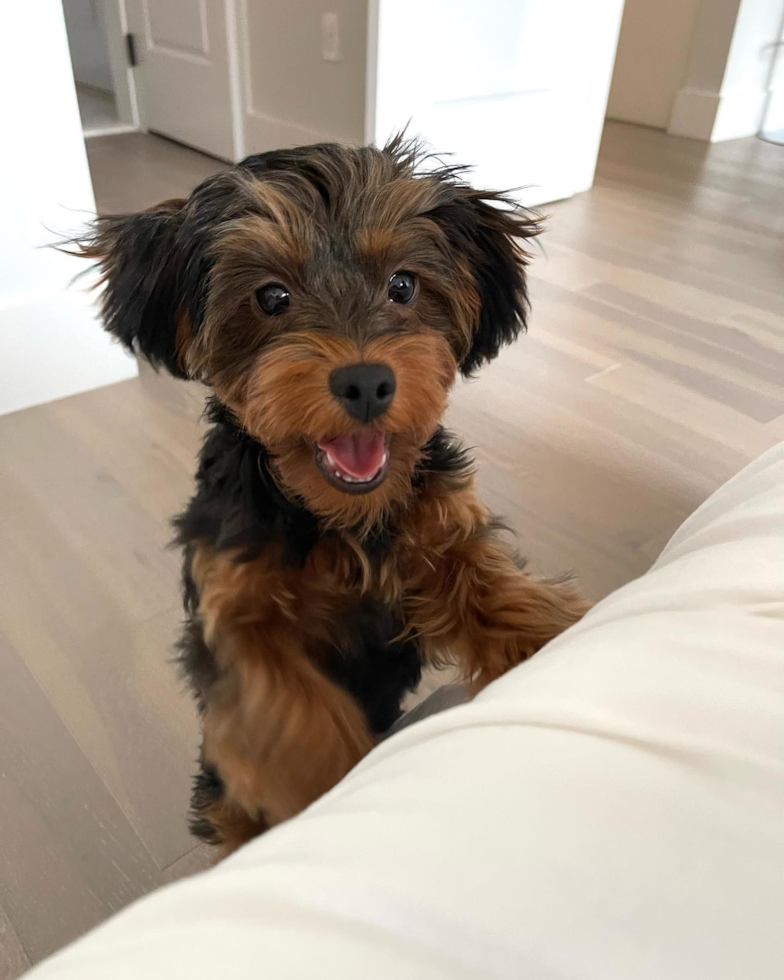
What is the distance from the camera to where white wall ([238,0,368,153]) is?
11.0 feet

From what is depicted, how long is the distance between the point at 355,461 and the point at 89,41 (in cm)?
640

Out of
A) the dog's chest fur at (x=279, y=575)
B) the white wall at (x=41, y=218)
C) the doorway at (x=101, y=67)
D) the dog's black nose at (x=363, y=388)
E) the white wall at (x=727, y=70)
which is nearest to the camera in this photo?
the dog's black nose at (x=363, y=388)

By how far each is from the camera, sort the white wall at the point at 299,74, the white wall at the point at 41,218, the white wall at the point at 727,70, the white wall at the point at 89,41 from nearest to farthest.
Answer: the white wall at the point at 41,218 < the white wall at the point at 299,74 < the white wall at the point at 727,70 < the white wall at the point at 89,41

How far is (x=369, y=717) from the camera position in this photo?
1236 mm

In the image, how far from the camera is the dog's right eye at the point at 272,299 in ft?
3.44

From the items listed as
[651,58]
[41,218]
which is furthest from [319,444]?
[651,58]

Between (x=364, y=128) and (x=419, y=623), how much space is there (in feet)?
9.10

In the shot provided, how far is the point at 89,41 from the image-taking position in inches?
235

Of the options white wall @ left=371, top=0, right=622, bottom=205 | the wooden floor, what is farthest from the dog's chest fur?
white wall @ left=371, top=0, right=622, bottom=205

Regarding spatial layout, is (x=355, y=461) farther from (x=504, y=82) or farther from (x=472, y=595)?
(x=504, y=82)

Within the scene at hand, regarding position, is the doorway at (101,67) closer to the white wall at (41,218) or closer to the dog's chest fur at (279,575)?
the white wall at (41,218)

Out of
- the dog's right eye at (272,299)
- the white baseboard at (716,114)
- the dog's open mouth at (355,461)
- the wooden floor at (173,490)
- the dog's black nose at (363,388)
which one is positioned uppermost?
the dog's right eye at (272,299)

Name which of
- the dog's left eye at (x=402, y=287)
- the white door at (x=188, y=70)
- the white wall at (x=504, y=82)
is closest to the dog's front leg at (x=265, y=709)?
the dog's left eye at (x=402, y=287)

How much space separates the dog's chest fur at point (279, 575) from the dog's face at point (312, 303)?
0.18ft
